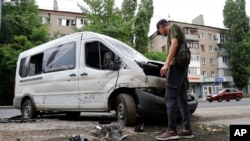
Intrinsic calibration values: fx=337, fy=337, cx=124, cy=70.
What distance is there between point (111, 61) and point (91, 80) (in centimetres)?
67

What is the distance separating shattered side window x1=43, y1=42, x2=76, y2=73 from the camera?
7734 millimetres

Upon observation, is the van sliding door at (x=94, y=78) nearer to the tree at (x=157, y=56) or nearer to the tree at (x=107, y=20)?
the tree at (x=107, y=20)

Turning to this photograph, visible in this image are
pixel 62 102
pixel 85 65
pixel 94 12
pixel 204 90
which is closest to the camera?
pixel 85 65

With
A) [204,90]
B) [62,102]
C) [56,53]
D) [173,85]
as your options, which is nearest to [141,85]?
[173,85]

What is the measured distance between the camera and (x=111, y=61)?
6754 mm

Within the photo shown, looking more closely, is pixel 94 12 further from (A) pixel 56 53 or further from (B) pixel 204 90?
(B) pixel 204 90

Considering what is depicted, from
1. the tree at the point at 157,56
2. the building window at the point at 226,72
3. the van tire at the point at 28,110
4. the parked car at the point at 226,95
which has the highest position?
the tree at the point at 157,56

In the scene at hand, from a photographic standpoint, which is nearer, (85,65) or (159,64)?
(159,64)

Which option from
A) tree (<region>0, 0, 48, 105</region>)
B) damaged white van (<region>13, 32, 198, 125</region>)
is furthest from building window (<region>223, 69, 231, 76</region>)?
damaged white van (<region>13, 32, 198, 125</region>)

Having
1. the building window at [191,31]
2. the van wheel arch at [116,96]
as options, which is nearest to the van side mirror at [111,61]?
the van wheel arch at [116,96]

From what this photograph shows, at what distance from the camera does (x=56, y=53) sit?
8.32m

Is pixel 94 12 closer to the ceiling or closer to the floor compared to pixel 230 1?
closer to the floor

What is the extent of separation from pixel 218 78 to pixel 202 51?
6242mm

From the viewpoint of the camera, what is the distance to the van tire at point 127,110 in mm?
6113
